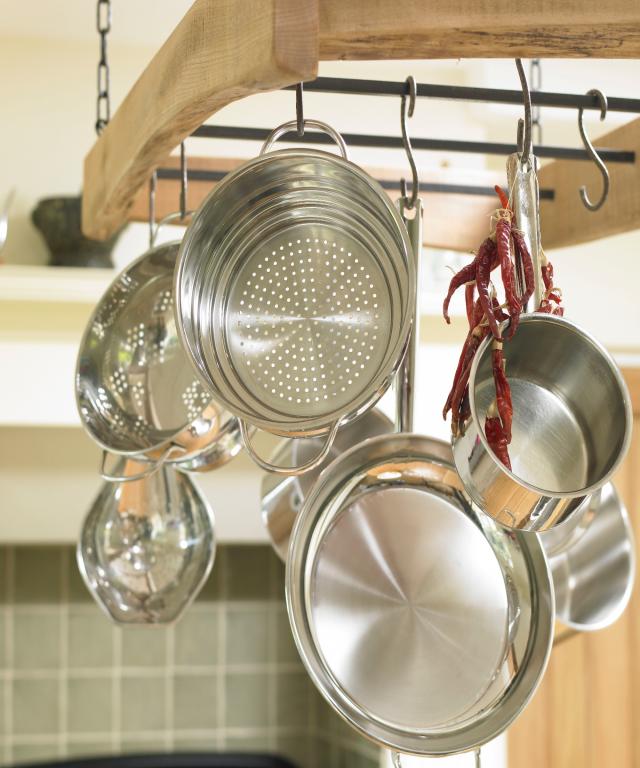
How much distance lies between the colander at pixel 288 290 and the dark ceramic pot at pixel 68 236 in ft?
4.34

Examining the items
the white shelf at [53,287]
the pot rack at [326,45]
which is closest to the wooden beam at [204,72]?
the pot rack at [326,45]

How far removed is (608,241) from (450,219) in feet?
4.93

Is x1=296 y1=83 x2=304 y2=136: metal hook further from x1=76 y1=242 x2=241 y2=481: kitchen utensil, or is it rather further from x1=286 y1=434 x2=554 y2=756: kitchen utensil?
x1=76 y1=242 x2=241 y2=481: kitchen utensil

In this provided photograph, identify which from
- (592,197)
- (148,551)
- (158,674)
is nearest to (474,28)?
(592,197)

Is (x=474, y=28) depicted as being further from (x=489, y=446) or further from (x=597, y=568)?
(x=597, y=568)

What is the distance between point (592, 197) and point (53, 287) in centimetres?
105

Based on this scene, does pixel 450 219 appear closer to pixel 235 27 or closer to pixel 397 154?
pixel 235 27

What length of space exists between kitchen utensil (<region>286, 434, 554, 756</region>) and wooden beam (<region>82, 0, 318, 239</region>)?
0.95 feet

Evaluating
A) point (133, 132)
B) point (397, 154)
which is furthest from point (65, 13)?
point (133, 132)

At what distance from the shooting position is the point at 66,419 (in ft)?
6.48

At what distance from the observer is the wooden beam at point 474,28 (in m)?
0.60

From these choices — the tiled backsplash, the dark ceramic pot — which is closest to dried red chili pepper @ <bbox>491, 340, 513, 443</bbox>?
the dark ceramic pot

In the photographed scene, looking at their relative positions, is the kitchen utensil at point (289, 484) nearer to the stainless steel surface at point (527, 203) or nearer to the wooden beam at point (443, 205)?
the wooden beam at point (443, 205)

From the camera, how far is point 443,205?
4.33 ft
